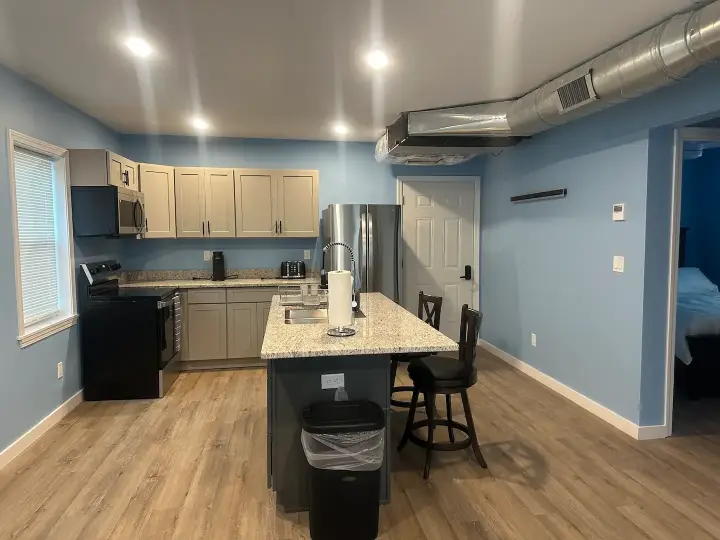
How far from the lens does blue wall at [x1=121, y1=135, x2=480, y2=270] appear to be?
17.5 ft

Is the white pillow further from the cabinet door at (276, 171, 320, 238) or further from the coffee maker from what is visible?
the coffee maker

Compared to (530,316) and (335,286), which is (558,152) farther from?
(335,286)

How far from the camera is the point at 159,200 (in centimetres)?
502

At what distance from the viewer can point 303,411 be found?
7.68 ft

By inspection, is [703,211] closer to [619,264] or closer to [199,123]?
[619,264]

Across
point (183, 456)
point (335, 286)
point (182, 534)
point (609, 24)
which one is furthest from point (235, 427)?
point (609, 24)

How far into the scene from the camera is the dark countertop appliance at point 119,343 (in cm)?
405

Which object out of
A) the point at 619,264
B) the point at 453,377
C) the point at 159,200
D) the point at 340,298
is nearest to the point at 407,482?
the point at 453,377

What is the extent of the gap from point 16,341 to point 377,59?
297 centimetres

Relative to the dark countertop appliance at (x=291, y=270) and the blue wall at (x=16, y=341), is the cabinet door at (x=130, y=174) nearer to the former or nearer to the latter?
the blue wall at (x=16, y=341)

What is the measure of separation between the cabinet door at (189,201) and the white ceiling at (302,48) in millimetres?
991

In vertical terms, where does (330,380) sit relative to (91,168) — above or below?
below

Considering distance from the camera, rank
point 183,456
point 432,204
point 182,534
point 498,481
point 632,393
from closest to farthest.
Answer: point 182,534 → point 498,481 → point 183,456 → point 632,393 → point 432,204

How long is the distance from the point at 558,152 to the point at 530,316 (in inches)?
62.3
